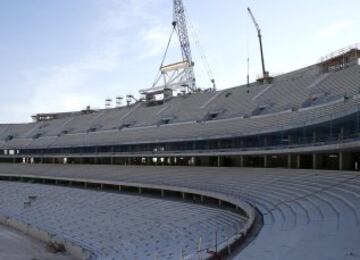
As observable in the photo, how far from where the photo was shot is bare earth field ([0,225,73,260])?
3011cm

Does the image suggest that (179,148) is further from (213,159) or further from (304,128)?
(304,128)

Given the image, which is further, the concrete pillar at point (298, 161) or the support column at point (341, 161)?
the concrete pillar at point (298, 161)

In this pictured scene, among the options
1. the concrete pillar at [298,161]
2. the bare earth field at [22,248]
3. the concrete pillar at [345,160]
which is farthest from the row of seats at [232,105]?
the bare earth field at [22,248]

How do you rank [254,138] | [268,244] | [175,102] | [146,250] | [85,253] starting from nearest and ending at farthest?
[268,244], [146,250], [85,253], [254,138], [175,102]

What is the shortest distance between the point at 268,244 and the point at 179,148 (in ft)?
116

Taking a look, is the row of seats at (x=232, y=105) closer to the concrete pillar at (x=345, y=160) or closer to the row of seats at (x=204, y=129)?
the row of seats at (x=204, y=129)

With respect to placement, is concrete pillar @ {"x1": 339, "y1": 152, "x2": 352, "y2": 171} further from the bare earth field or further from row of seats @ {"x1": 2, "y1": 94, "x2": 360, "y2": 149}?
the bare earth field

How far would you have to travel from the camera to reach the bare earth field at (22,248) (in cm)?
3011

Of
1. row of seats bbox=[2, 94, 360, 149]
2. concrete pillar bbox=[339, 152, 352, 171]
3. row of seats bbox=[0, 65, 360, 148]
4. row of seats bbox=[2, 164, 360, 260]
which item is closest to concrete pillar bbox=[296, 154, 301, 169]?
row of seats bbox=[2, 164, 360, 260]

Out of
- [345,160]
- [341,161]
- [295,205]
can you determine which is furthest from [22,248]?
[345,160]

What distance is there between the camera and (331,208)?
19266mm

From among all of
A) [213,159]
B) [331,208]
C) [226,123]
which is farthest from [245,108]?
[331,208]

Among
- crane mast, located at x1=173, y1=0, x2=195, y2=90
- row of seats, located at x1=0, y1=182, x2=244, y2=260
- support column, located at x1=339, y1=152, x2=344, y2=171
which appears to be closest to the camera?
row of seats, located at x1=0, y1=182, x2=244, y2=260

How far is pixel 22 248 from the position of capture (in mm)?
32156
